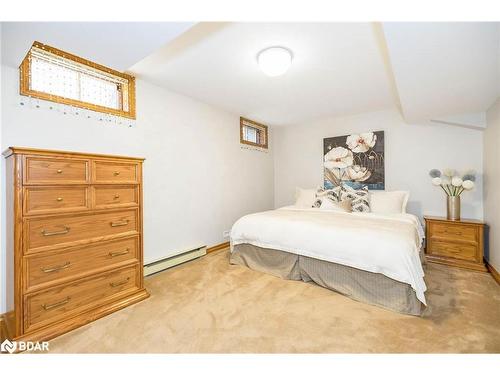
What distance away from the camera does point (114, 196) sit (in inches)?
72.5

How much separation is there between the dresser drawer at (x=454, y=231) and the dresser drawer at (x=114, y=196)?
3.55 m

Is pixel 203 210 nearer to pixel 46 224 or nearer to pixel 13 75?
pixel 46 224

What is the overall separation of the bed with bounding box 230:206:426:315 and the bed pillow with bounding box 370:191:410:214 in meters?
0.22

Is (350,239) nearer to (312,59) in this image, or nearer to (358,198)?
(358,198)

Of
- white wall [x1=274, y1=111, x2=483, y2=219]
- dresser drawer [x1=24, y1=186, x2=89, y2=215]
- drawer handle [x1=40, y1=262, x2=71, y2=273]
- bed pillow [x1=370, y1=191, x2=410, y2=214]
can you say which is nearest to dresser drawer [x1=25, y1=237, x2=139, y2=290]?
drawer handle [x1=40, y1=262, x2=71, y2=273]

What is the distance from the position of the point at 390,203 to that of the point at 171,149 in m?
3.04

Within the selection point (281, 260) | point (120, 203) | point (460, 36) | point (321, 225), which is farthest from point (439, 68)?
point (120, 203)

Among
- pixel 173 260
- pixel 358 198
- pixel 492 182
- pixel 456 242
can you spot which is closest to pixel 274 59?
pixel 358 198

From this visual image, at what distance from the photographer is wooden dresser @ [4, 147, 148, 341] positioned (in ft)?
4.58

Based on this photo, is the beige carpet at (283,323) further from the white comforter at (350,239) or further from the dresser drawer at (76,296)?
the white comforter at (350,239)

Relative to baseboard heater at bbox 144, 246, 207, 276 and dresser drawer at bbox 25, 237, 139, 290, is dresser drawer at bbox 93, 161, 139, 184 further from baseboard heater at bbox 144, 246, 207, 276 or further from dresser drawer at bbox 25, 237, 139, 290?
baseboard heater at bbox 144, 246, 207, 276

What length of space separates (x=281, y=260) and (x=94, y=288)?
1740mm

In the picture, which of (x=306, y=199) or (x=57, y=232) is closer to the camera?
(x=57, y=232)
